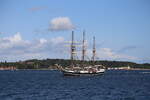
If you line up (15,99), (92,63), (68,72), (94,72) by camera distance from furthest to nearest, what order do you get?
(92,63) → (94,72) → (68,72) → (15,99)

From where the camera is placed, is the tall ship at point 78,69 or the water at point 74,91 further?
the tall ship at point 78,69

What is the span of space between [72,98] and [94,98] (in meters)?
3.52

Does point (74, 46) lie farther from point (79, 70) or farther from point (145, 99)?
point (145, 99)

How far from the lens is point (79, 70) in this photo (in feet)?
554

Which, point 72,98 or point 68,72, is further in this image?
point 68,72

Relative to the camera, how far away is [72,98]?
6944 centimetres

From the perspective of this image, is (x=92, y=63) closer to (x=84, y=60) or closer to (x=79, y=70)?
(x=84, y=60)

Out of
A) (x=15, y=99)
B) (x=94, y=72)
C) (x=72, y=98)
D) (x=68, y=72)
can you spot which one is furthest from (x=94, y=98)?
(x=94, y=72)

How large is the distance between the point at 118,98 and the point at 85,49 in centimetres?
11673

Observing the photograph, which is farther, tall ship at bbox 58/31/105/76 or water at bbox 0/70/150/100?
tall ship at bbox 58/31/105/76

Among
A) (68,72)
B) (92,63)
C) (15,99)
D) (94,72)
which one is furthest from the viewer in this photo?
(92,63)

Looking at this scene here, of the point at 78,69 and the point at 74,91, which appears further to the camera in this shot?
the point at 78,69

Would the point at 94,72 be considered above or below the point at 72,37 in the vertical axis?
below

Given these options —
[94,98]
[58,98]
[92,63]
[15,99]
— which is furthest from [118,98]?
[92,63]
